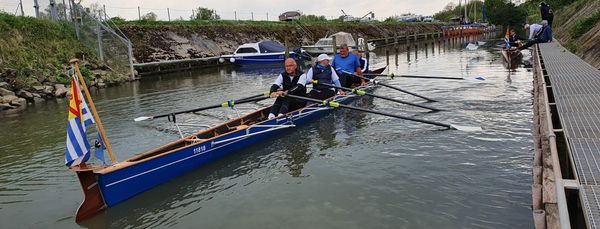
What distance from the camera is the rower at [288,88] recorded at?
10.6 meters

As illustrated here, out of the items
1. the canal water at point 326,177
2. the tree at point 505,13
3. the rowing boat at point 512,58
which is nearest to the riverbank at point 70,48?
the canal water at point 326,177

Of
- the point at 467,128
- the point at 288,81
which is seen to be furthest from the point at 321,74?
the point at 467,128

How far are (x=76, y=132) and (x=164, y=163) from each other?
1537 mm

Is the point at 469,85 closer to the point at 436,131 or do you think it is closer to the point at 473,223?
the point at 436,131

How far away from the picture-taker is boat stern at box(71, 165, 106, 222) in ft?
20.3

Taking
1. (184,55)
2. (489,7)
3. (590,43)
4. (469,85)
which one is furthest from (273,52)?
(489,7)

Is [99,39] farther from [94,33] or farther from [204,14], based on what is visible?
[204,14]

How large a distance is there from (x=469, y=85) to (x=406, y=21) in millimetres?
61969

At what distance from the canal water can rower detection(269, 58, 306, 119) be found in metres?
0.60

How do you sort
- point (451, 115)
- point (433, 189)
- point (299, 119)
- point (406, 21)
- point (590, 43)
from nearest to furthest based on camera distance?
point (433, 189), point (299, 119), point (451, 115), point (590, 43), point (406, 21)

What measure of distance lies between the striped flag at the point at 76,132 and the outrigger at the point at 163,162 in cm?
13

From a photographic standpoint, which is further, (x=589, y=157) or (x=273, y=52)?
(x=273, y=52)

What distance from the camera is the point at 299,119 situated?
11047 mm

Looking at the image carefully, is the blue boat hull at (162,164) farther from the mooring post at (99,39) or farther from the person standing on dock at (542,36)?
the mooring post at (99,39)
